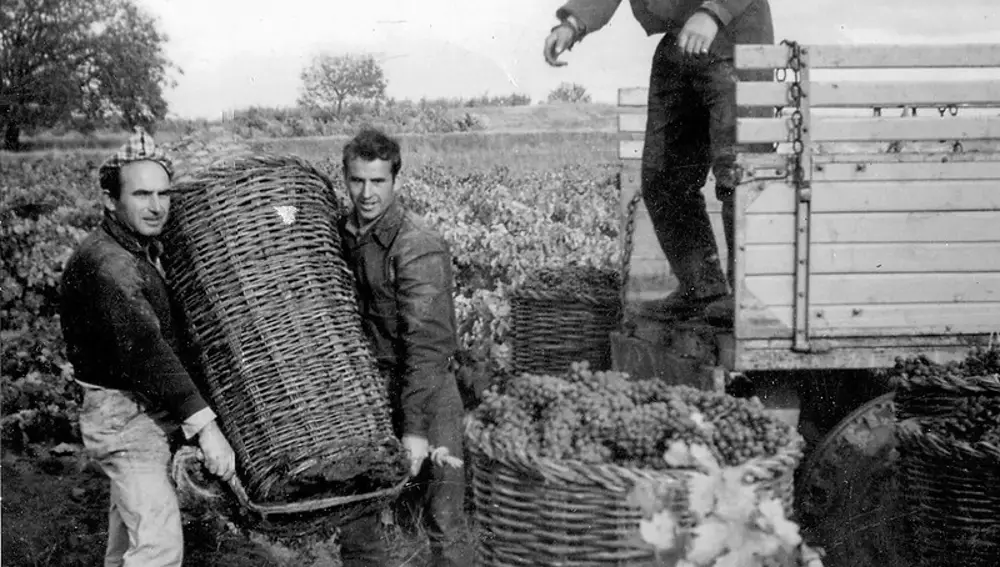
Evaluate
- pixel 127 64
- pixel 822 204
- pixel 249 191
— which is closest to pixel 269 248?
pixel 249 191

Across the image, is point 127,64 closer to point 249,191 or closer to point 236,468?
point 249,191

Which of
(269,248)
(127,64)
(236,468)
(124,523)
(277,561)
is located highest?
(127,64)

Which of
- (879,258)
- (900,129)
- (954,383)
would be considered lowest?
(954,383)

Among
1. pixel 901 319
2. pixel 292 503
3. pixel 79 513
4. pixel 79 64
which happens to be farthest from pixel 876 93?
pixel 79 64

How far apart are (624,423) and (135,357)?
55.7 inches

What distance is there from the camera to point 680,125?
181 inches

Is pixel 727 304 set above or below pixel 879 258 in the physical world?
below

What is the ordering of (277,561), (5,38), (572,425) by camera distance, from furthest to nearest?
1. (5,38)
2. (277,561)
3. (572,425)

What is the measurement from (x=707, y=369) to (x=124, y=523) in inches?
81.8

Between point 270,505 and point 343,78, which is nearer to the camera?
point 270,505

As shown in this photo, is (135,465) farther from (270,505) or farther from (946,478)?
(946,478)

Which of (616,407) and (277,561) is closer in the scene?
(616,407)

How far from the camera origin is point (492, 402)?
311 cm

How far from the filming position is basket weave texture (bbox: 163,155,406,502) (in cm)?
297
